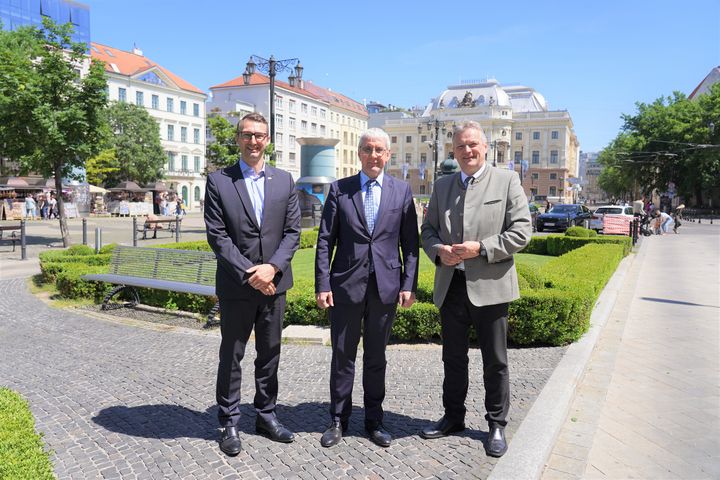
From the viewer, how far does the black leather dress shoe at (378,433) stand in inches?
143

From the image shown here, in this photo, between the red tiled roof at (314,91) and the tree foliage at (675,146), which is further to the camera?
the red tiled roof at (314,91)

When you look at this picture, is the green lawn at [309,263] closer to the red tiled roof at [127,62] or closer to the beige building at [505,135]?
the red tiled roof at [127,62]

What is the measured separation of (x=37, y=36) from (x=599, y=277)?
1686cm

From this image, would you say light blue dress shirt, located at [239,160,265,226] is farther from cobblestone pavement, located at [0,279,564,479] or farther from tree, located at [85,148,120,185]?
tree, located at [85,148,120,185]

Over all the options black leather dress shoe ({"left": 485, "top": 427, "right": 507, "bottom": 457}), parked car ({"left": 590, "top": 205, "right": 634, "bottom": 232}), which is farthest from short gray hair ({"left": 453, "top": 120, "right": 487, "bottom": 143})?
parked car ({"left": 590, "top": 205, "right": 634, "bottom": 232})

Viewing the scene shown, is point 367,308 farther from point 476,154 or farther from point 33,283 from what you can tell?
point 33,283

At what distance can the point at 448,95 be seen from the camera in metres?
112

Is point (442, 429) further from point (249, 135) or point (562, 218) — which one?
point (562, 218)

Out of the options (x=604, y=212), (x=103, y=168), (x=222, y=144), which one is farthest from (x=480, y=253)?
(x=103, y=168)

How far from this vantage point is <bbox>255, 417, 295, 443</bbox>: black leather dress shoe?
3701 mm

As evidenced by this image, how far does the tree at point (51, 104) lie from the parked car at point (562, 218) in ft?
66.8

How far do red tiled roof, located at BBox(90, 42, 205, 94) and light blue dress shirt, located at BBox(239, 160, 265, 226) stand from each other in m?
56.2

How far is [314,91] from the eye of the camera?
91.4 m

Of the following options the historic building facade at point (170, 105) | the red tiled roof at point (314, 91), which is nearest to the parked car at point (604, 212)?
the historic building facade at point (170, 105)
